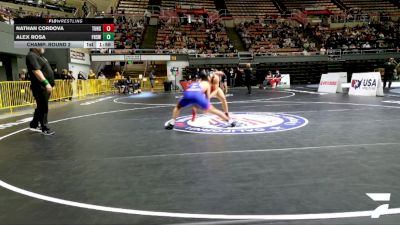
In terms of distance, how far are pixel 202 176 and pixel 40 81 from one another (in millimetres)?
4023

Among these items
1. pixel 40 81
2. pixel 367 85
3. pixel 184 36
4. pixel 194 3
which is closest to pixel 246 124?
pixel 40 81

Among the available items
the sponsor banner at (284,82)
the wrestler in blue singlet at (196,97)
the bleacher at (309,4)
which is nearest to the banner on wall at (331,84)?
the sponsor banner at (284,82)

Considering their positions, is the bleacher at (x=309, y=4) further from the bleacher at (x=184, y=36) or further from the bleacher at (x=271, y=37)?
the bleacher at (x=184, y=36)

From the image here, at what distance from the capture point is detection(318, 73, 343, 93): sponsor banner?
16.5 metres

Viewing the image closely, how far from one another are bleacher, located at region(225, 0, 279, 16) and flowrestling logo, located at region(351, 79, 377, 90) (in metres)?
25.3

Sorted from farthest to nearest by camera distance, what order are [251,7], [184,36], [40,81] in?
[251,7]
[184,36]
[40,81]

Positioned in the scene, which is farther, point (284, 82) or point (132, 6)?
point (132, 6)

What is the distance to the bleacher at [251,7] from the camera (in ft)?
130

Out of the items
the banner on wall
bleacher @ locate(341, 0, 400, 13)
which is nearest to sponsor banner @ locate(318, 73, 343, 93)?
the banner on wall

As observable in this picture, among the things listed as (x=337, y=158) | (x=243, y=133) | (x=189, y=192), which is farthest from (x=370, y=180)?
(x=243, y=133)

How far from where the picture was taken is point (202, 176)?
372 centimetres

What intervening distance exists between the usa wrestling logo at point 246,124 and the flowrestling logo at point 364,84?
694 cm
